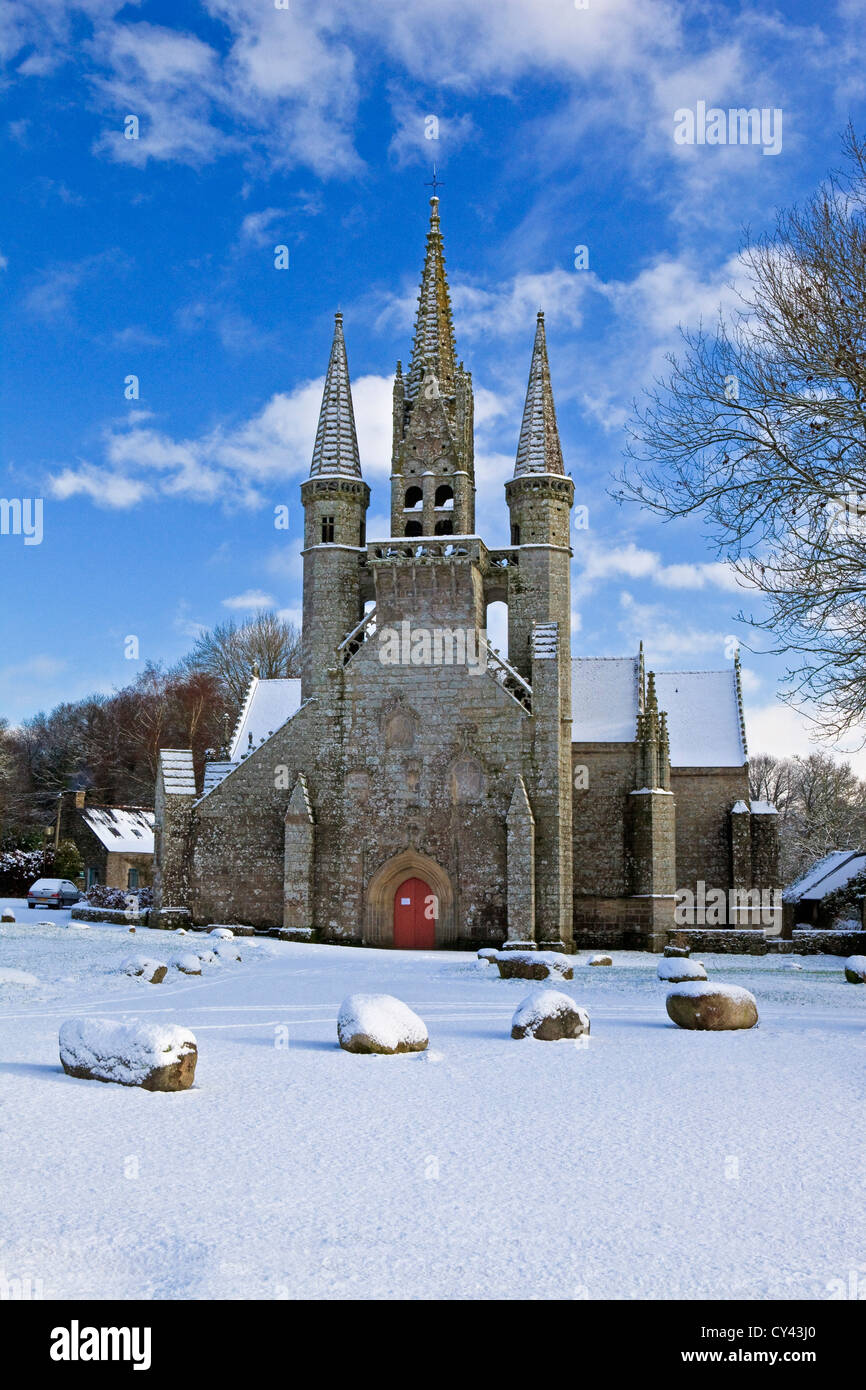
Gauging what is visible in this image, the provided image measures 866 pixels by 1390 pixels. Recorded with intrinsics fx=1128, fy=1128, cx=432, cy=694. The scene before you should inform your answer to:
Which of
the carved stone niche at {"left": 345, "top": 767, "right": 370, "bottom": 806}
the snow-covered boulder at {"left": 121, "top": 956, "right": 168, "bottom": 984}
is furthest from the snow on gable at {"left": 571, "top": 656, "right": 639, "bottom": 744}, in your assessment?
the snow-covered boulder at {"left": 121, "top": 956, "right": 168, "bottom": 984}

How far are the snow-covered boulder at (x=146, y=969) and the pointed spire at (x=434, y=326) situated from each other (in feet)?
71.8

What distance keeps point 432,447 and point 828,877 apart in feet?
74.0

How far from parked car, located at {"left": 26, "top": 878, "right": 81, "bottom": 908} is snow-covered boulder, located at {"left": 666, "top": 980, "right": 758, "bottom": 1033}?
3530 cm

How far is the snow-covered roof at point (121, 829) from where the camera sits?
4997 centimetres

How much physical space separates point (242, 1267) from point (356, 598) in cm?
2828

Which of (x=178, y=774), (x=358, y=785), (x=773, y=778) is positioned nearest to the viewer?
(x=358, y=785)

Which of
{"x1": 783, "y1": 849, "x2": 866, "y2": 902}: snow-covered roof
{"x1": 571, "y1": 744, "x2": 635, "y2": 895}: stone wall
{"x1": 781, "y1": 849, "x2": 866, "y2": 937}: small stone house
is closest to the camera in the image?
{"x1": 571, "y1": 744, "x2": 635, "y2": 895}: stone wall

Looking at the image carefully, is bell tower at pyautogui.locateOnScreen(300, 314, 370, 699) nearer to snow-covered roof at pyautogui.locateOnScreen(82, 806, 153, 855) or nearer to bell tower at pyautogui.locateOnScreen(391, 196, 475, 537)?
bell tower at pyautogui.locateOnScreen(391, 196, 475, 537)

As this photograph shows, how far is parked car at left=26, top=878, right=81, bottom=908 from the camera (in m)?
43.2

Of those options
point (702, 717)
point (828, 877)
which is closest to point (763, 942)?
point (702, 717)

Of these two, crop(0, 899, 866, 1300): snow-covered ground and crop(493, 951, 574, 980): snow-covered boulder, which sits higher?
crop(0, 899, 866, 1300): snow-covered ground

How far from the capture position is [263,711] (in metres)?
38.4

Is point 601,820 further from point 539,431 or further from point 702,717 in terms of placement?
point 539,431
